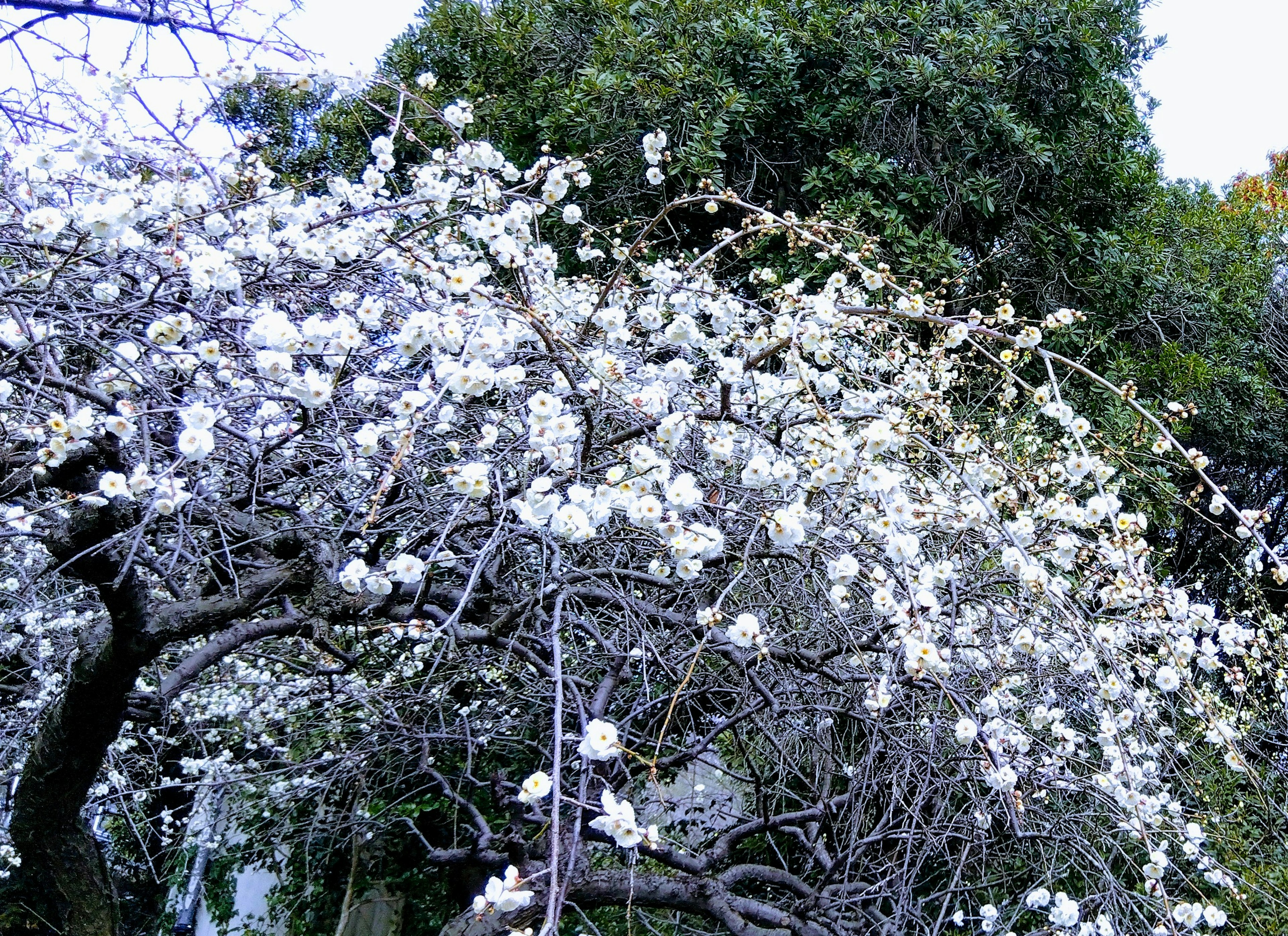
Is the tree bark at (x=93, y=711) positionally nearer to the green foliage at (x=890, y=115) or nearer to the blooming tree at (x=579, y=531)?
the blooming tree at (x=579, y=531)

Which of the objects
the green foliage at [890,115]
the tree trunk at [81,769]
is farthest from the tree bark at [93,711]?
the green foliage at [890,115]

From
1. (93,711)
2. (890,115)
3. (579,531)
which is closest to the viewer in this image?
(579,531)

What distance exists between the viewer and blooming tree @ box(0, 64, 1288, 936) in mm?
1907

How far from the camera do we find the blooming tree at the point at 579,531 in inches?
75.1

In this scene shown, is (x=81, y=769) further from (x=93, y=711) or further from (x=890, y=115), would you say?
(x=890, y=115)

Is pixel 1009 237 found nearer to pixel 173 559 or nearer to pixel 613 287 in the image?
pixel 613 287

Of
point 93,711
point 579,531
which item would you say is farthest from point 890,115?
point 93,711

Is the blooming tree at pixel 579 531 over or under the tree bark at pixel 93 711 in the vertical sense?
over

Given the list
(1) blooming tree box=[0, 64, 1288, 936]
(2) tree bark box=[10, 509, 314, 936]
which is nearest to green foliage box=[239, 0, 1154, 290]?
(1) blooming tree box=[0, 64, 1288, 936]

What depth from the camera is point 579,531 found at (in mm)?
1754

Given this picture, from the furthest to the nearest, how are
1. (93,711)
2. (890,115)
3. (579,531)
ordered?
(890,115) → (93,711) → (579,531)

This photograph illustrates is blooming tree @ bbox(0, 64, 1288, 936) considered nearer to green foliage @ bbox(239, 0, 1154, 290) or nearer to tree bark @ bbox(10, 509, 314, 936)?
tree bark @ bbox(10, 509, 314, 936)

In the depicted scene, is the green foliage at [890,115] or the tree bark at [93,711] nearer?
the tree bark at [93,711]

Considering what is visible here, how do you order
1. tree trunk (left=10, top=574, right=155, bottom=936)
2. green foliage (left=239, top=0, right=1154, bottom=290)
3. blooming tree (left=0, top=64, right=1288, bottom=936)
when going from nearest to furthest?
blooming tree (left=0, top=64, right=1288, bottom=936) → tree trunk (left=10, top=574, right=155, bottom=936) → green foliage (left=239, top=0, right=1154, bottom=290)
